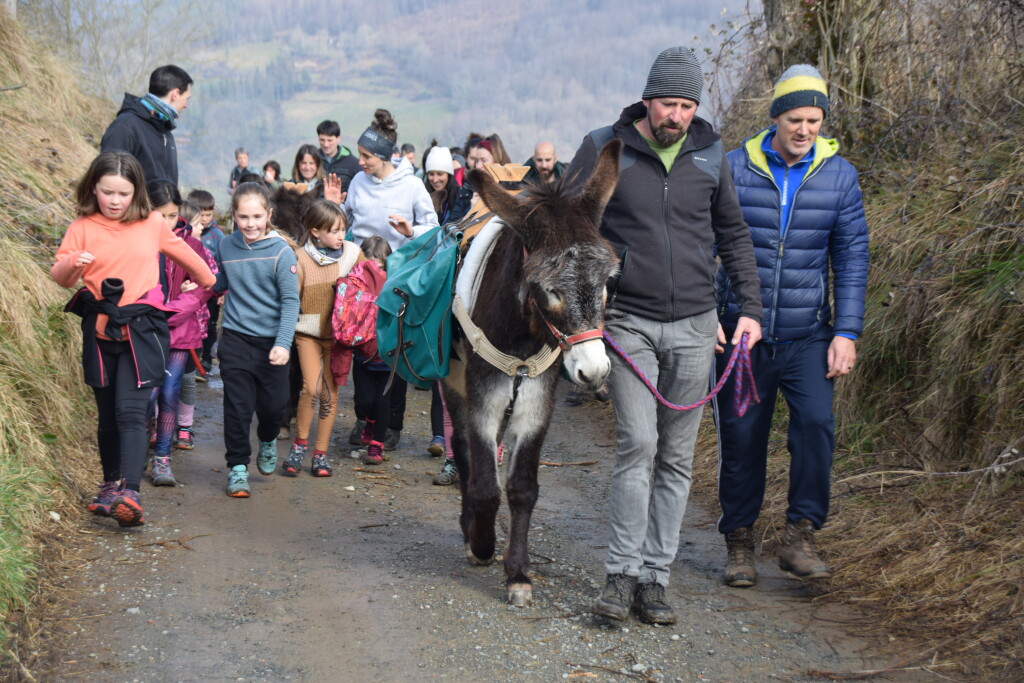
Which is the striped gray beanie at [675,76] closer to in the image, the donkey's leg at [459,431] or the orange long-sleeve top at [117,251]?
the donkey's leg at [459,431]

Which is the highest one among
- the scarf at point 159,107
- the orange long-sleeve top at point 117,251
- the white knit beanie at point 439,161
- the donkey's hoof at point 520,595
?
the scarf at point 159,107

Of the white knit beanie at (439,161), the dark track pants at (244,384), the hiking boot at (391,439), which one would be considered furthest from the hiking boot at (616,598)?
the white knit beanie at (439,161)

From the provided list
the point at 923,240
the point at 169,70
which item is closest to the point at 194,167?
the point at 169,70

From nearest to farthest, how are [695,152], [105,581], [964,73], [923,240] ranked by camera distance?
[695,152] → [105,581] → [923,240] → [964,73]

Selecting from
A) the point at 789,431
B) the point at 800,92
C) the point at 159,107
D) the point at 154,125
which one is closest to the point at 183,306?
the point at 154,125

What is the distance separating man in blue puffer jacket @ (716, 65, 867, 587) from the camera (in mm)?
4879

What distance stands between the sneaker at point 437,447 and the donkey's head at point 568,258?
11.8ft

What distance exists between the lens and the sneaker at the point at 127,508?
537 cm

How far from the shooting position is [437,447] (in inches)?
310

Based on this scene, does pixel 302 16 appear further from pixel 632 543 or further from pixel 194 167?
pixel 632 543

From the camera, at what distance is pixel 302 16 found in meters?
79.4

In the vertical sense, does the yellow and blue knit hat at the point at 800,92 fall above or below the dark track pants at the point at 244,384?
above

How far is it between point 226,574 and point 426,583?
1009 mm

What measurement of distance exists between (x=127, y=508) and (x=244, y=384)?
1.38 metres
